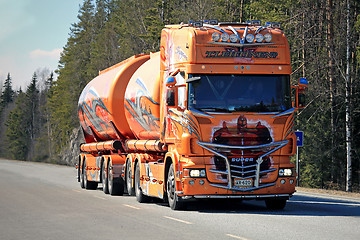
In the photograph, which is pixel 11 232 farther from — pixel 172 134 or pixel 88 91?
pixel 88 91

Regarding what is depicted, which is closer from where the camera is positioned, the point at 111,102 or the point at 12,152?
the point at 111,102

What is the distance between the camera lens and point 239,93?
1545 centimetres

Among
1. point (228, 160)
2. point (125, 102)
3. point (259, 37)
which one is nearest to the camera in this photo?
point (228, 160)

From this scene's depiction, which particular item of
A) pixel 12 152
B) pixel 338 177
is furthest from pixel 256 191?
pixel 12 152

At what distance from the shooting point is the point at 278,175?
50.8 feet

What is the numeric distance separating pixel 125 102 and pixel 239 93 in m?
7.02

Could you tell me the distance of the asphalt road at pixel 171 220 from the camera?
11.3 metres

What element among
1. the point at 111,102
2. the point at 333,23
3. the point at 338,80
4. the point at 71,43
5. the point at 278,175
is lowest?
the point at 278,175

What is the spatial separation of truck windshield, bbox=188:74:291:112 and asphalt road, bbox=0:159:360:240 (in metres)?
2.36

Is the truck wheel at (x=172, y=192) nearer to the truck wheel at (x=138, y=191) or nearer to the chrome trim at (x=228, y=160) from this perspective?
the chrome trim at (x=228, y=160)

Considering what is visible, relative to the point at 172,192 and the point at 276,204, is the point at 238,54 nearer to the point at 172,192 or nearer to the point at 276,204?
the point at 172,192

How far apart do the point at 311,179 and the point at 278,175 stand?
2636 centimetres

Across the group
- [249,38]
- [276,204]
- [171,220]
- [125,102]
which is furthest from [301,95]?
[125,102]

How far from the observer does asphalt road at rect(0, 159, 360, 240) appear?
11267mm
